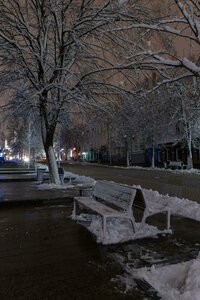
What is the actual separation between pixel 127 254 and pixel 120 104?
31.7 ft

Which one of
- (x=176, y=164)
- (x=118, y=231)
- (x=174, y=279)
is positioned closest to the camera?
(x=174, y=279)

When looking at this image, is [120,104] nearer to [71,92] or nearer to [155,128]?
[71,92]

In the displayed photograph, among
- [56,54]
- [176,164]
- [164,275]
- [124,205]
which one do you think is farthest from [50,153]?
[176,164]

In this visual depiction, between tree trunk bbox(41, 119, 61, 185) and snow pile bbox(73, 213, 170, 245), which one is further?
tree trunk bbox(41, 119, 61, 185)

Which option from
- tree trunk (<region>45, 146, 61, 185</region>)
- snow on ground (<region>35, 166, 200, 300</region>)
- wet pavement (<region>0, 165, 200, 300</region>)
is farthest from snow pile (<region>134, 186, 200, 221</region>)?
tree trunk (<region>45, 146, 61, 185</region>)

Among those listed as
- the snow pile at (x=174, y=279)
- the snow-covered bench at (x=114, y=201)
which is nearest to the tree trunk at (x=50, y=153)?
the snow-covered bench at (x=114, y=201)

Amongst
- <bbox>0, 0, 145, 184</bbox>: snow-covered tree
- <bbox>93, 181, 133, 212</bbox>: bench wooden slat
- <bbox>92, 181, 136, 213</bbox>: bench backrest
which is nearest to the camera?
<bbox>92, 181, 136, 213</bbox>: bench backrest

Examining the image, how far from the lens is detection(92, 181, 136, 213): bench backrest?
6.99 meters

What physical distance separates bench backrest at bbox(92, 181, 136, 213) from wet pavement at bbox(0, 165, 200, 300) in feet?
2.66

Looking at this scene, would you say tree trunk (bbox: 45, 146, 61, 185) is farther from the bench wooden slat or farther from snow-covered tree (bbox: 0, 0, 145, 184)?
the bench wooden slat

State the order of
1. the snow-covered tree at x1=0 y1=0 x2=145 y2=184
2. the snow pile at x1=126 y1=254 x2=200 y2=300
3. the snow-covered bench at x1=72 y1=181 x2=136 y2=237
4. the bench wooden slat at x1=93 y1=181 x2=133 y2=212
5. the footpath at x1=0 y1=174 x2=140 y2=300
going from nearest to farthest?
1. the snow pile at x1=126 y1=254 x2=200 y2=300
2. the footpath at x1=0 y1=174 x2=140 y2=300
3. the snow-covered bench at x1=72 y1=181 x2=136 y2=237
4. the bench wooden slat at x1=93 y1=181 x2=133 y2=212
5. the snow-covered tree at x1=0 y1=0 x2=145 y2=184

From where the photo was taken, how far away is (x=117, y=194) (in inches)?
305

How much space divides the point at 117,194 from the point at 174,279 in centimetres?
334

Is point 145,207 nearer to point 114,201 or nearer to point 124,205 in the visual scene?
point 124,205
